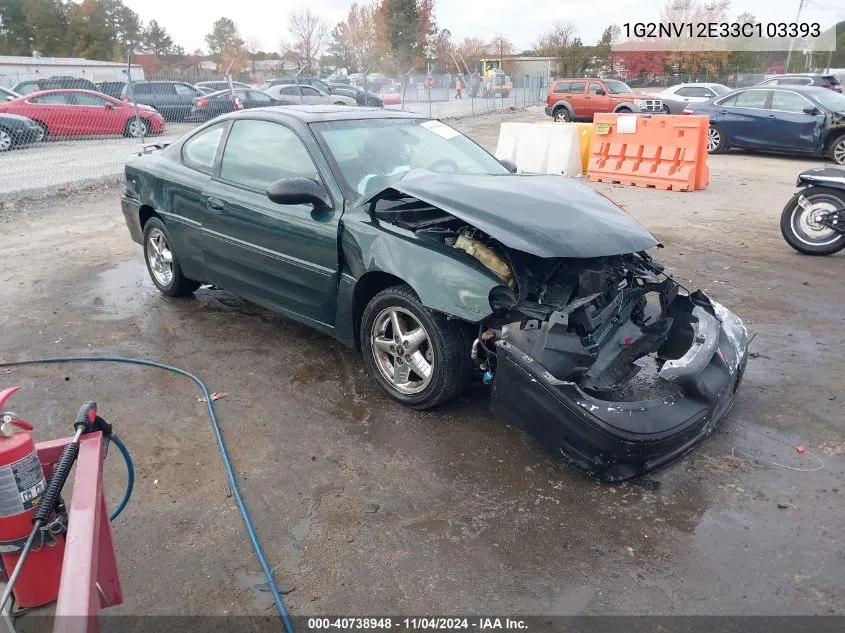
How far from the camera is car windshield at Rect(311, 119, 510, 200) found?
405 centimetres

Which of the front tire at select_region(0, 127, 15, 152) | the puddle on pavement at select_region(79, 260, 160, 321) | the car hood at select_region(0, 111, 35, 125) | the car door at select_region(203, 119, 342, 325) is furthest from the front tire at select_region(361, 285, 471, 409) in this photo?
the car hood at select_region(0, 111, 35, 125)

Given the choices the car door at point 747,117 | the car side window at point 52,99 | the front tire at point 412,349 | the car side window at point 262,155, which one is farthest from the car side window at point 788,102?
the car side window at point 52,99

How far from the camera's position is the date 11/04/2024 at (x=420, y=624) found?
230 cm

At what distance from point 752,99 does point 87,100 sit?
16386mm

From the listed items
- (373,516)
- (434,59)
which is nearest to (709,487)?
(373,516)

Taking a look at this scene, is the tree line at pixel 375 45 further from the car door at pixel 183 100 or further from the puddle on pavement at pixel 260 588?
the puddle on pavement at pixel 260 588

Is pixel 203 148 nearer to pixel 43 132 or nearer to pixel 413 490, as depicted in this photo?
pixel 413 490

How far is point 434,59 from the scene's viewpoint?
61.6 m

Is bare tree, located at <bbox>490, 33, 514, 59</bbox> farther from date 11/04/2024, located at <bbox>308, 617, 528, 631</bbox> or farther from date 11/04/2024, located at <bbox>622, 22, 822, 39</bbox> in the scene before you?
date 11/04/2024, located at <bbox>308, 617, 528, 631</bbox>

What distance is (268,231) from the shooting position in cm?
421

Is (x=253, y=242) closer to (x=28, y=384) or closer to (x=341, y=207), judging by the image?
(x=341, y=207)

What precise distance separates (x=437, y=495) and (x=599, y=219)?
177 centimetres

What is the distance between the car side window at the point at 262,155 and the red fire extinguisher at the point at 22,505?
2497mm

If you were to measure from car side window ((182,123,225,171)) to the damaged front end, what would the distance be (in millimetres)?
1824
